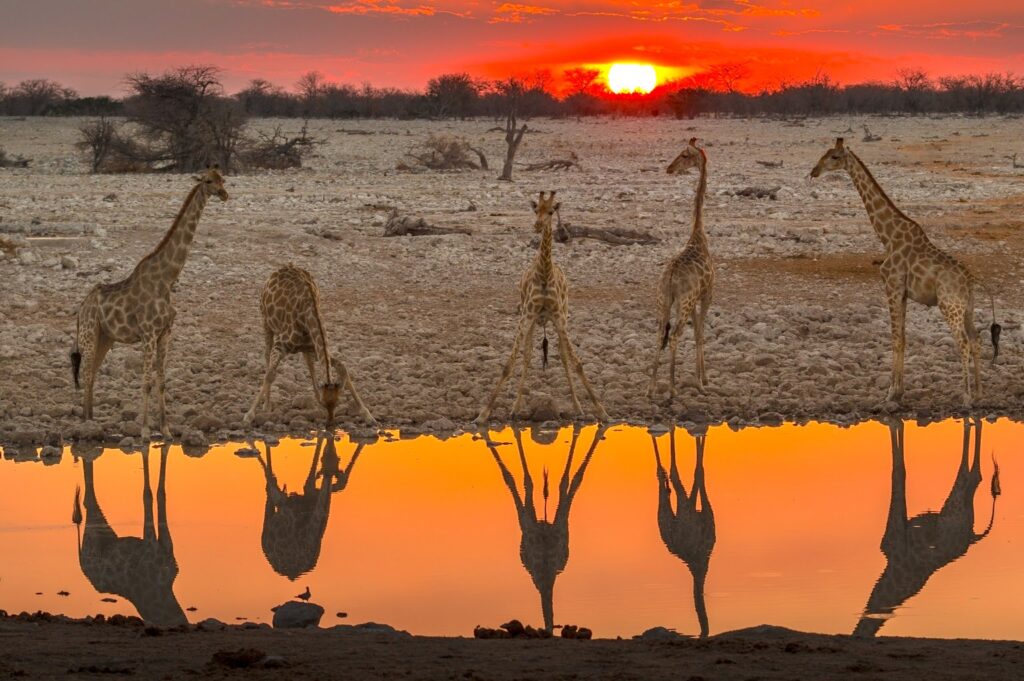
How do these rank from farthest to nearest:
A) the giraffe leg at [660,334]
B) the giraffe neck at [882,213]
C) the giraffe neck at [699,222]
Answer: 1. the giraffe neck at [699,222]
2. the giraffe neck at [882,213]
3. the giraffe leg at [660,334]

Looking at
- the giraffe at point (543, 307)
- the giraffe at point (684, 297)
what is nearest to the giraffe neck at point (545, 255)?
the giraffe at point (543, 307)

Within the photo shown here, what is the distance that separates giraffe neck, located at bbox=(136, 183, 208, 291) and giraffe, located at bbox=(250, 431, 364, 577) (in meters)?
1.42

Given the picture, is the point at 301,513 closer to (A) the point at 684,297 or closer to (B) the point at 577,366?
(B) the point at 577,366

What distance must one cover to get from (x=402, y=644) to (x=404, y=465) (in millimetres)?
4297

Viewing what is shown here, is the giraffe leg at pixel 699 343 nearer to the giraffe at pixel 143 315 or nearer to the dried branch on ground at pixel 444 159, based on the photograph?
the giraffe at pixel 143 315

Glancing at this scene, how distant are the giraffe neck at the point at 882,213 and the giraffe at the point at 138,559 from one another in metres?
6.35

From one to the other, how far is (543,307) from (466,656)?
224 inches

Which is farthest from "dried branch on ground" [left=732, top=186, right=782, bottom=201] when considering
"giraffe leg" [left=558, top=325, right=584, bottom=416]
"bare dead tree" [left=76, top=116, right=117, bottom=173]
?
"bare dead tree" [left=76, top=116, right=117, bottom=173]

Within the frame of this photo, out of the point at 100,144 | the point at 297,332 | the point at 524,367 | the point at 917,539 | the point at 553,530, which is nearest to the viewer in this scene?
the point at 917,539

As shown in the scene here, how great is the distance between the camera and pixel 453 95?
5922cm

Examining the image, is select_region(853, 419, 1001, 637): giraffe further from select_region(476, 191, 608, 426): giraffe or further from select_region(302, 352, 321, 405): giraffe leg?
select_region(302, 352, 321, 405): giraffe leg

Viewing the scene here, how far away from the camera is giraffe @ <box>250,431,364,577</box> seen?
8.29 meters

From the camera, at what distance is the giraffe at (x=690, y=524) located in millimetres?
7934

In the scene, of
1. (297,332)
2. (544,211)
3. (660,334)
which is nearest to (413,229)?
(660,334)
